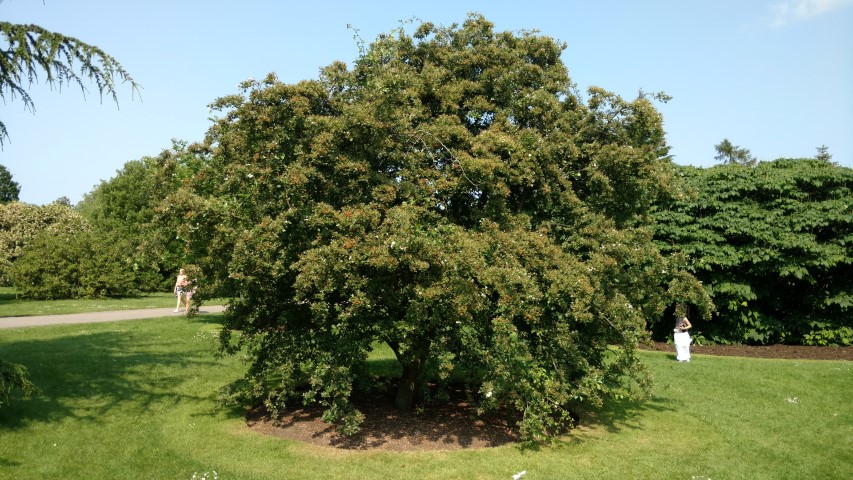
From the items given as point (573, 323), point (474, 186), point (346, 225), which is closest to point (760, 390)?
point (573, 323)

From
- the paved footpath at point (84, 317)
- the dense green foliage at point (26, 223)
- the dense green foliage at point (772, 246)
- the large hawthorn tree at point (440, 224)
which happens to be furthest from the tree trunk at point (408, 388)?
the dense green foliage at point (26, 223)

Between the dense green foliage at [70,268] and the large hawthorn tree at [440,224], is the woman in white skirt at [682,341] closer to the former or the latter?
the large hawthorn tree at [440,224]

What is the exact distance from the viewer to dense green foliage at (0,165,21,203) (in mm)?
83312

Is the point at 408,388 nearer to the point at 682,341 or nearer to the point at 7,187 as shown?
the point at 682,341

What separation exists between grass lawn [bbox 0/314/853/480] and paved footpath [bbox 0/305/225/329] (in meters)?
4.83

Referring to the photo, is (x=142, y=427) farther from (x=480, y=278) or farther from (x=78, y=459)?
(x=480, y=278)

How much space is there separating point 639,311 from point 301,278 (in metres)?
5.21

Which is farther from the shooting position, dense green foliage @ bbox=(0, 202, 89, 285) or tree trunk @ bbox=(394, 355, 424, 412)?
dense green foliage @ bbox=(0, 202, 89, 285)

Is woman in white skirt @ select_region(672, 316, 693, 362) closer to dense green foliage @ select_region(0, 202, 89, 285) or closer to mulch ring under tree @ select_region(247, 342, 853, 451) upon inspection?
mulch ring under tree @ select_region(247, 342, 853, 451)

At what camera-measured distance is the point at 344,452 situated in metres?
8.37

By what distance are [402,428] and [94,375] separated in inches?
239

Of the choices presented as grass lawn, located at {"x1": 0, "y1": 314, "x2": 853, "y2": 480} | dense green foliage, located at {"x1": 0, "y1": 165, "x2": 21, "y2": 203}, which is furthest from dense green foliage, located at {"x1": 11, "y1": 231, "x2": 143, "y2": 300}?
dense green foliage, located at {"x1": 0, "y1": 165, "x2": 21, "y2": 203}

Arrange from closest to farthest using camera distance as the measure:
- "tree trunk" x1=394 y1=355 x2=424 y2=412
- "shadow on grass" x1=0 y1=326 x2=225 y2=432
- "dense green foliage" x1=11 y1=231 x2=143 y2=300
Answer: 1. "shadow on grass" x1=0 y1=326 x2=225 y2=432
2. "tree trunk" x1=394 y1=355 x2=424 y2=412
3. "dense green foliage" x1=11 y1=231 x2=143 y2=300

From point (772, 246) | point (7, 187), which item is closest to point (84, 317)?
point (772, 246)
